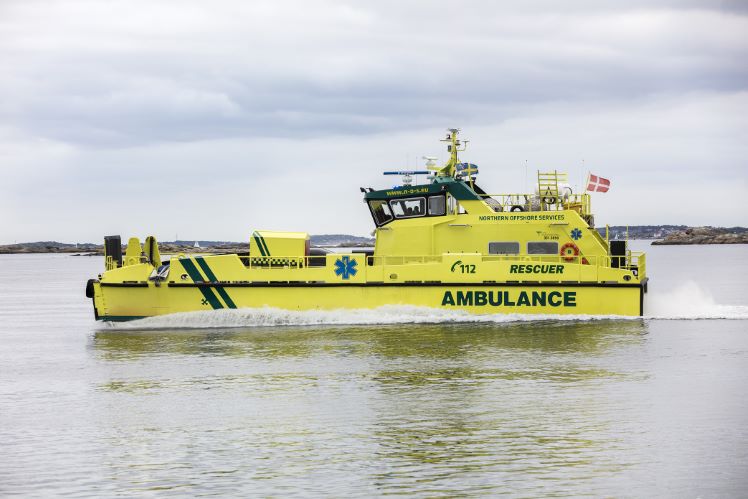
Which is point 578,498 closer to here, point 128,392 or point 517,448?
point 517,448

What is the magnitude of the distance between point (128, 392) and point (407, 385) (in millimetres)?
4709

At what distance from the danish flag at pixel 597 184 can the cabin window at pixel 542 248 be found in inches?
72.1

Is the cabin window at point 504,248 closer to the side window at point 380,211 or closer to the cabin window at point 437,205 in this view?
the cabin window at point 437,205

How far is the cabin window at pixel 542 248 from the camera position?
21.2 metres

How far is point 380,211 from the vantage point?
2245 centimetres

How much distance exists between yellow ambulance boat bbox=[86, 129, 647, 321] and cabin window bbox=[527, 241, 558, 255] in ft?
0.09

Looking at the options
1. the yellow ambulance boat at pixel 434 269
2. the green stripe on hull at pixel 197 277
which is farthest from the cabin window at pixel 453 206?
the green stripe on hull at pixel 197 277

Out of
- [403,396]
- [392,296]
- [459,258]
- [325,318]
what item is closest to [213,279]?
[325,318]

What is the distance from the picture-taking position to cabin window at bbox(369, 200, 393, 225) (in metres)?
22.4

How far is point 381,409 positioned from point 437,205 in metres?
10.6

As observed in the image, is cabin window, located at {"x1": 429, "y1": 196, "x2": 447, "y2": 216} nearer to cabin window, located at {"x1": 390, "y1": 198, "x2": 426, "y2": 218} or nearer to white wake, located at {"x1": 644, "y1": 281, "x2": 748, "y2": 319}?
cabin window, located at {"x1": 390, "y1": 198, "x2": 426, "y2": 218}

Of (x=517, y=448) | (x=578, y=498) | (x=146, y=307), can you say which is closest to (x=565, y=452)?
(x=517, y=448)

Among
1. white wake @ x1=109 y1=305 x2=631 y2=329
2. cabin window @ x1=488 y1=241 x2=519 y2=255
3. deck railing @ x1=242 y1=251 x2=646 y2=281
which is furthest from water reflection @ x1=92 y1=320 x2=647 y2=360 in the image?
cabin window @ x1=488 y1=241 x2=519 y2=255

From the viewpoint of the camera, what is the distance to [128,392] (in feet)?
44.4
